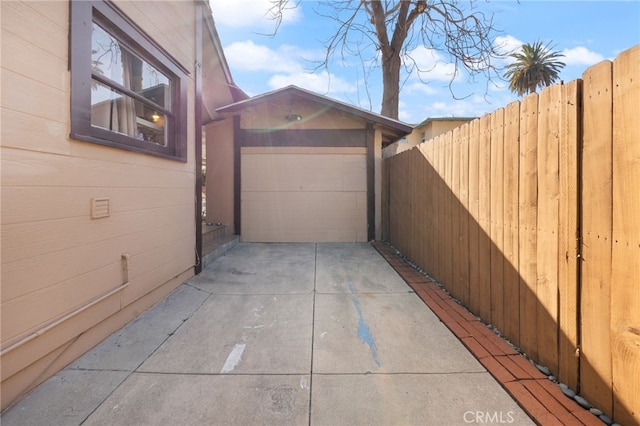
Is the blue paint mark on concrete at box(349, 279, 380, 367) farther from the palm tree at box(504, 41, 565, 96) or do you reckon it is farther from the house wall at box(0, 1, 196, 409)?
the palm tree at box(504, 41, 565, 96)

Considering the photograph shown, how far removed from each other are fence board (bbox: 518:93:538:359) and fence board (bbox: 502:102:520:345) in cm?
5

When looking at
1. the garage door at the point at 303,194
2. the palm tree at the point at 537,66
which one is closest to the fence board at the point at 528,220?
the garage door at the point at 303,194

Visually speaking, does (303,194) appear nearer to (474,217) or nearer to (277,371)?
(474,217)

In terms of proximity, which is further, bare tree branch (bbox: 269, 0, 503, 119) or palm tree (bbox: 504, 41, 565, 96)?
palm tree (bbox: 504, 41, 565, 96)

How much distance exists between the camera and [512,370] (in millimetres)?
2023

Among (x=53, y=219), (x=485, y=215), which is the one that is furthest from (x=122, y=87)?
(x=485, y=215)

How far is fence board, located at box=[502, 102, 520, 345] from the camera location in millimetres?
2283

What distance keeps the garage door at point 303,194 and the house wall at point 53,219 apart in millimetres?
3712

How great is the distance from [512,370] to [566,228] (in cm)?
105

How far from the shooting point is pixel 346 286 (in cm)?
388

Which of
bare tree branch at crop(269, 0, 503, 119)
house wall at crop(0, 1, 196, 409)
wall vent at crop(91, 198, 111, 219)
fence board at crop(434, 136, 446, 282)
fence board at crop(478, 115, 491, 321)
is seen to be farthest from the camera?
bare tree branch at crop(269, 0, 503, 119)

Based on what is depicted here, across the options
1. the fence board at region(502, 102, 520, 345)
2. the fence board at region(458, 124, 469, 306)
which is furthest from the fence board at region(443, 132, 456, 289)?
the fence board at region(502, 102, 520, 345)

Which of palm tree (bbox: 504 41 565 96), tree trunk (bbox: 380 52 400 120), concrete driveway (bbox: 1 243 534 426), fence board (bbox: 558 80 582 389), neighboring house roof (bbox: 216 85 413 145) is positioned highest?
palm tree (bbox: 504 41 565 96)

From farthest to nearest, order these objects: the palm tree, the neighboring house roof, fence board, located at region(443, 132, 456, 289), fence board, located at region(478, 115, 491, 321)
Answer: the palm tree → the neighboring house roof → fence board, located at region(443, 132, 456, 289) → fence board, located at region(478, 115, 491, 321)
